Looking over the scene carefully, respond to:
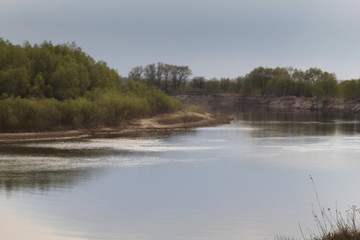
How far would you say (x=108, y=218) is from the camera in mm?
19656

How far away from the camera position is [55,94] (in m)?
68.6

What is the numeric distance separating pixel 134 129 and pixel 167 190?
40386 mm

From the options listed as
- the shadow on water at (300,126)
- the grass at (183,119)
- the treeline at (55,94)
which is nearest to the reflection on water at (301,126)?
the shadow on water at (300,126)

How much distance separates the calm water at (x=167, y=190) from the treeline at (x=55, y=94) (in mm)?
11231

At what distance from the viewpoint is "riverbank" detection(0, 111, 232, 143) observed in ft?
169

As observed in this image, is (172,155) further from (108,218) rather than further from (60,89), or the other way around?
(60,89)

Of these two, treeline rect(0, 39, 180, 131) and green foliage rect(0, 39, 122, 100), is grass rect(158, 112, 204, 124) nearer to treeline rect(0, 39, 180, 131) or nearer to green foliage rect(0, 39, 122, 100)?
treeline rect(0, 39, 180, 131)

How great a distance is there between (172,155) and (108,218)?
20.5 metres

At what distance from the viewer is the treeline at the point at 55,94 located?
5553 centimetres

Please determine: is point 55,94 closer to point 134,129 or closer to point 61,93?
point 61,93

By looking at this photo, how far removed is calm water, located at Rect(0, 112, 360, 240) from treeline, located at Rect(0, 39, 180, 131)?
11.2 metres

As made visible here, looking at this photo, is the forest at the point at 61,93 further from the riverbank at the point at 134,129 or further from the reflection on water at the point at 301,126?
the reflection on water at the point at 301,126

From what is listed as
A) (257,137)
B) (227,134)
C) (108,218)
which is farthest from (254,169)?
(227,134)

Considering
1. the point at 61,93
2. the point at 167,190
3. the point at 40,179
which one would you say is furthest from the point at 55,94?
the point at 167,190
